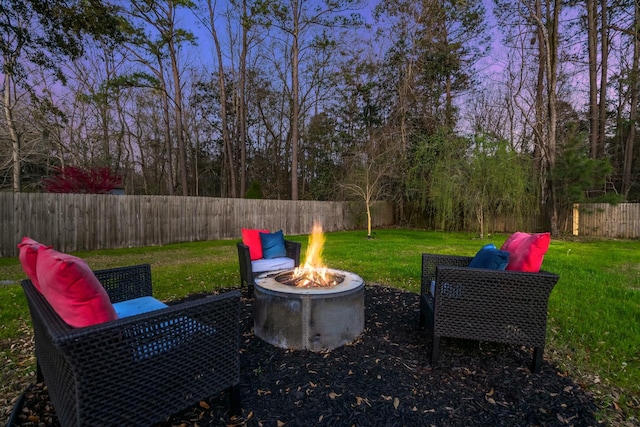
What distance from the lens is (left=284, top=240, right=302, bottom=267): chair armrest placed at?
→ 172 inches

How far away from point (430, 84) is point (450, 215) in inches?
313

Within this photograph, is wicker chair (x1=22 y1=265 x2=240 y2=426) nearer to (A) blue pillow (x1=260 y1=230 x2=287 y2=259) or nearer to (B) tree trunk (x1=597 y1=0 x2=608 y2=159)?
(A) blue pillow (x1=260 y1=230 x2=287 y2=259)

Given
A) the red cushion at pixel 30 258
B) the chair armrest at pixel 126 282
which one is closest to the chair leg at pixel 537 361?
the chair armrest at pixel 126 282

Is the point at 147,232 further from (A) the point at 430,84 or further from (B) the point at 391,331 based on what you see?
(A) the point at 430,84

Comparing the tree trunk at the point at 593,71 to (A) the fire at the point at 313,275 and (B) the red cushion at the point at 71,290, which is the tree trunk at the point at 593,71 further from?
(B) the red cushion at the point at 71,290

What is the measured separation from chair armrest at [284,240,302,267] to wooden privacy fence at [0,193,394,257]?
6.89 m

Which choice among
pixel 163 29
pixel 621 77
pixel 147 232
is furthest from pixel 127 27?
pixel 621 77

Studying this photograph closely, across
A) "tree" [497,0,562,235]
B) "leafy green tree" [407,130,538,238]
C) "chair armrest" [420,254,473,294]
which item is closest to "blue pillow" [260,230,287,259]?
"chair armrest" [420,254,473,294]

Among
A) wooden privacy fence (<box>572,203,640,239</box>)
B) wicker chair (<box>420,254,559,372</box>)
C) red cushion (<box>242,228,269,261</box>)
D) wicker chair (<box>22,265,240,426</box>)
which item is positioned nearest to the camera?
wicker chair (<box>22,265,240,426</box>)

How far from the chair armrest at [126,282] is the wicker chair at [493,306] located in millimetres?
2391

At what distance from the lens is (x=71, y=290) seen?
1.47m

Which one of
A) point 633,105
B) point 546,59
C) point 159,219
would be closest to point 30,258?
point 159,219

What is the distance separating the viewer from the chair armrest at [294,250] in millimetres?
4379

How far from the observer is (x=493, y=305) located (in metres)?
2.33
